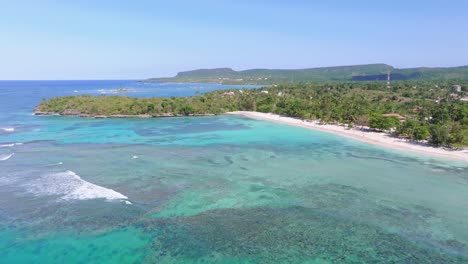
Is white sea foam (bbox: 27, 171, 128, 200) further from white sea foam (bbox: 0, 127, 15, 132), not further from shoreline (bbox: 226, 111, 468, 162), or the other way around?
shoreline (bbox: 226, 111, 468, 162)

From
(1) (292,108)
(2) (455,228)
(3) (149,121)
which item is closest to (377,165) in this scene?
(2) (455,228)

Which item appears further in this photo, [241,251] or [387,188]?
[387,188]

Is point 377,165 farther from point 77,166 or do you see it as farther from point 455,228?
point 77,166

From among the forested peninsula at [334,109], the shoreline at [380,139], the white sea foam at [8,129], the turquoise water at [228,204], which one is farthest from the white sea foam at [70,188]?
the forested peninsula at [334,109]

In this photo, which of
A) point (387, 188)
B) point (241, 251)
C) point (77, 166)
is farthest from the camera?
point (77, 166)

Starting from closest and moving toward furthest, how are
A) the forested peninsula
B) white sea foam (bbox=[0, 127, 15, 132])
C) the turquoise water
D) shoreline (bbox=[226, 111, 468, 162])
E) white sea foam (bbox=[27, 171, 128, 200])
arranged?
the turquoise water, white sea foam (bbox=[27, 171, 128, 200]), shoreline (bbox=[226, 111, 468, 162]), the forested peninsula, white sea foam (bbox=[0, 127, 15, 132])

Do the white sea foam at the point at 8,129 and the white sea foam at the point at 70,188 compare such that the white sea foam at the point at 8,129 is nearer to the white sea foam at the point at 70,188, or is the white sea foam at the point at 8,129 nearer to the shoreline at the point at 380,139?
the white sea foam at the point at 70,188

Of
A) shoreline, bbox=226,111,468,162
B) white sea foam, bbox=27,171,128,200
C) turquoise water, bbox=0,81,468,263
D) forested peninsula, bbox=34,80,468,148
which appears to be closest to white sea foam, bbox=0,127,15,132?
turquoise water, bbox=0,81,468,263
